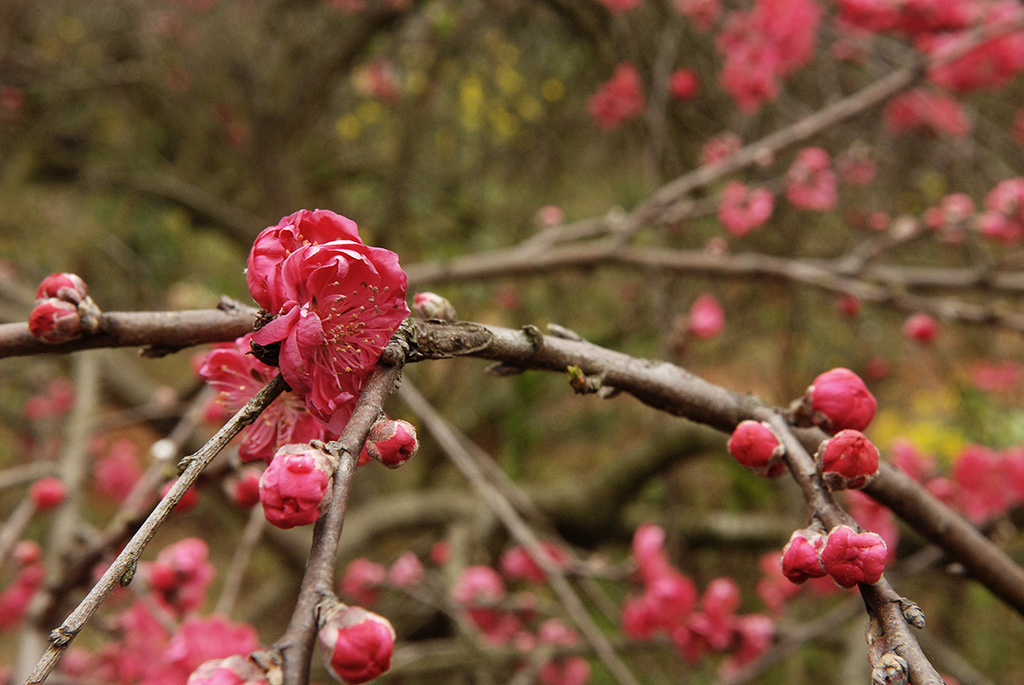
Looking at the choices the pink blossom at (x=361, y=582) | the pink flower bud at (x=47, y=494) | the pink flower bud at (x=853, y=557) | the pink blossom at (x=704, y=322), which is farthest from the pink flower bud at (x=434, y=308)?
the pink blossom at (x=361, y=582)

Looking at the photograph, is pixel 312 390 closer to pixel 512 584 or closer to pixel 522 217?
pixel 512 584

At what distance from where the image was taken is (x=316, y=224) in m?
0.72

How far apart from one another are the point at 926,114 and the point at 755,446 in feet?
10.8

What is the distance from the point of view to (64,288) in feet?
2.46

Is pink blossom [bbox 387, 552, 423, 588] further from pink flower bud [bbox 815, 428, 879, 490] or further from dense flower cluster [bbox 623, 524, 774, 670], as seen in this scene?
pink flower bud [bbox 815, 428, 879, 490]

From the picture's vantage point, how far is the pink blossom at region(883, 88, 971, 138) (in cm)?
329

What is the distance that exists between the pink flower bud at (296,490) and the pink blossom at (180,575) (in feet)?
3.46

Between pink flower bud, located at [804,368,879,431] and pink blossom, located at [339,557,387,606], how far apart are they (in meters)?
2.09

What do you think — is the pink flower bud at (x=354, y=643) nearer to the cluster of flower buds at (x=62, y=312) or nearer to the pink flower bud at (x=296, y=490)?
the pink flower bud at (x=296, y=490)

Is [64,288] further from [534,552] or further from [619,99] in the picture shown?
[619,99]

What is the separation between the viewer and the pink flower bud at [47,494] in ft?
5.01

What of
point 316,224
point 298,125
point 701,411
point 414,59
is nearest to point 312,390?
point 316,224

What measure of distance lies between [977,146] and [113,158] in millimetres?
4740

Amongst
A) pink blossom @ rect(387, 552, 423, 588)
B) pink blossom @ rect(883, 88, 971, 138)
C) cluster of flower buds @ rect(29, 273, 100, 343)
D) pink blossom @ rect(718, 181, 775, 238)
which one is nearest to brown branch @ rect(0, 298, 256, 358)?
cluster of flower buds @ rect(29, 273, 100, 343)
